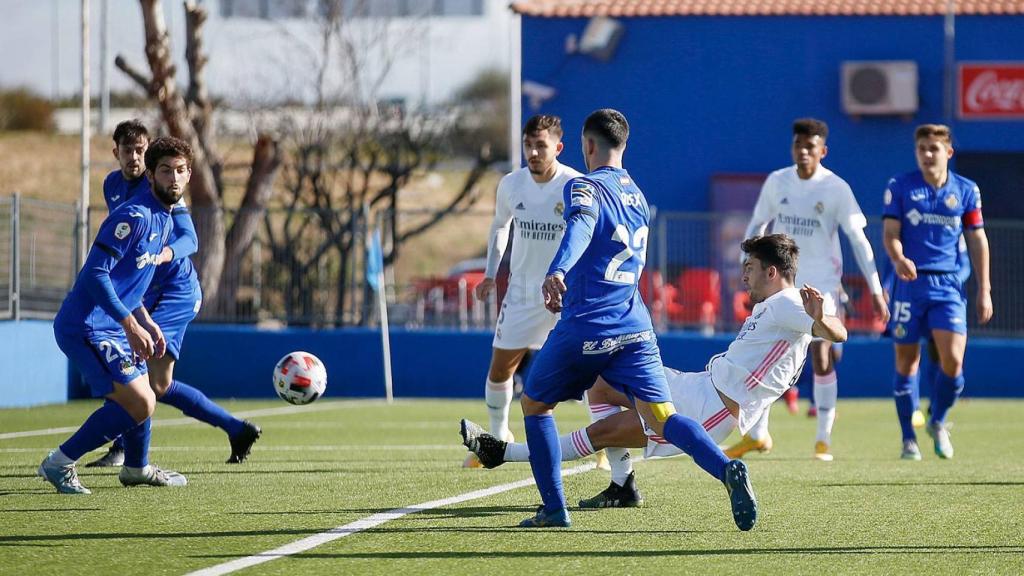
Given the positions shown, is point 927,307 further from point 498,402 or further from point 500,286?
point 500,286

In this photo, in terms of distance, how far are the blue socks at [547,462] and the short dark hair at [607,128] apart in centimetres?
124

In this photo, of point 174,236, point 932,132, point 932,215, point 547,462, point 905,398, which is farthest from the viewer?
point 905,398

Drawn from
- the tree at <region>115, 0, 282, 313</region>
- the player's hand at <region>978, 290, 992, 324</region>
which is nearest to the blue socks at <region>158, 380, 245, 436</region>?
the player's hand at <region>978, 290, 992, 324</region>

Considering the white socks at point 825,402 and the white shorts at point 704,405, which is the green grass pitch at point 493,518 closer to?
the white socks at point 825,402

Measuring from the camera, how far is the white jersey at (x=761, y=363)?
781cm

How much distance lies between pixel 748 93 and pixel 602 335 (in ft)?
70.3

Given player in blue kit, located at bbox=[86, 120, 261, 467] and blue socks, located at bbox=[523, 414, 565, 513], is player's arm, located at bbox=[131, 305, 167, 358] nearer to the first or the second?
player in blue kit, located at bbox=[86, 120, 261, 467]

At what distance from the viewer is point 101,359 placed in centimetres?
815

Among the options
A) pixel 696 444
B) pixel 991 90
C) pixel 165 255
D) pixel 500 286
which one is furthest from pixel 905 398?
pixel 991 90

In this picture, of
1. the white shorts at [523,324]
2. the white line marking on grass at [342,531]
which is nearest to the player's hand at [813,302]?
the white line marking on grass at [342,531]

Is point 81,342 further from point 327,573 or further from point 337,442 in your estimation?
point 337,442

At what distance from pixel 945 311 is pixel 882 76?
16.8 m

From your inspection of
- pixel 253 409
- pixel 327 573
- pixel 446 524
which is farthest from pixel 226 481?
pixel 253 409

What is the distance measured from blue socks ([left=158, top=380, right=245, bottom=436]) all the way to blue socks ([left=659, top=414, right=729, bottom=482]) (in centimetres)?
356
